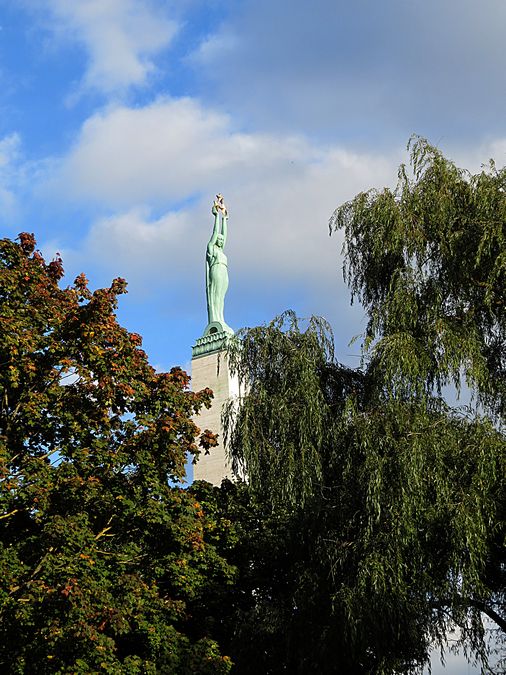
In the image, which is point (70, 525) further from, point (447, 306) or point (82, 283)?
point (447, 306)

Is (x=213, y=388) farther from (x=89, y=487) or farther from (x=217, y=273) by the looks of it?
(x=89, y=487)

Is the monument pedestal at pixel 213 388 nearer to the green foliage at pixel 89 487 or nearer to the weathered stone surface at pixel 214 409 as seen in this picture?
the weathered stone surface at pixel 214 409

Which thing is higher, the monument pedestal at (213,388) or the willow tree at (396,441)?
the monument pedestal at (213,388)

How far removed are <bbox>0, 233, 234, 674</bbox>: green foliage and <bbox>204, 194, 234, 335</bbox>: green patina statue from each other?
1210 centimetres

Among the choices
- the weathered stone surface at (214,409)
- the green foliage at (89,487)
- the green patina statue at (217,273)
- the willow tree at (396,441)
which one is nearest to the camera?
the willow tree at (396,441)

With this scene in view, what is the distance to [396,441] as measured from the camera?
495 inches

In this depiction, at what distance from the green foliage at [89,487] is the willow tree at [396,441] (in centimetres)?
138

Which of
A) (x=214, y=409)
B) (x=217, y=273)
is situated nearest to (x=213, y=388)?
(x=214, y=409)

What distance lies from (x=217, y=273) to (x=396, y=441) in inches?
684

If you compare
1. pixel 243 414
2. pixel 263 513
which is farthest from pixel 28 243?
pixel 263 513

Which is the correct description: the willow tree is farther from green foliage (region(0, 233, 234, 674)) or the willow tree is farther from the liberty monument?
the liberty monument

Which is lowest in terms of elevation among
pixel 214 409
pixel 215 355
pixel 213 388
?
pixel 214 409

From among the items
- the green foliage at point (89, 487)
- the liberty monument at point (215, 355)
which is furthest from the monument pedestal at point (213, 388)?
the green foliage at point (89, 487)

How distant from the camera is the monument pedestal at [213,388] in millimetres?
25875
